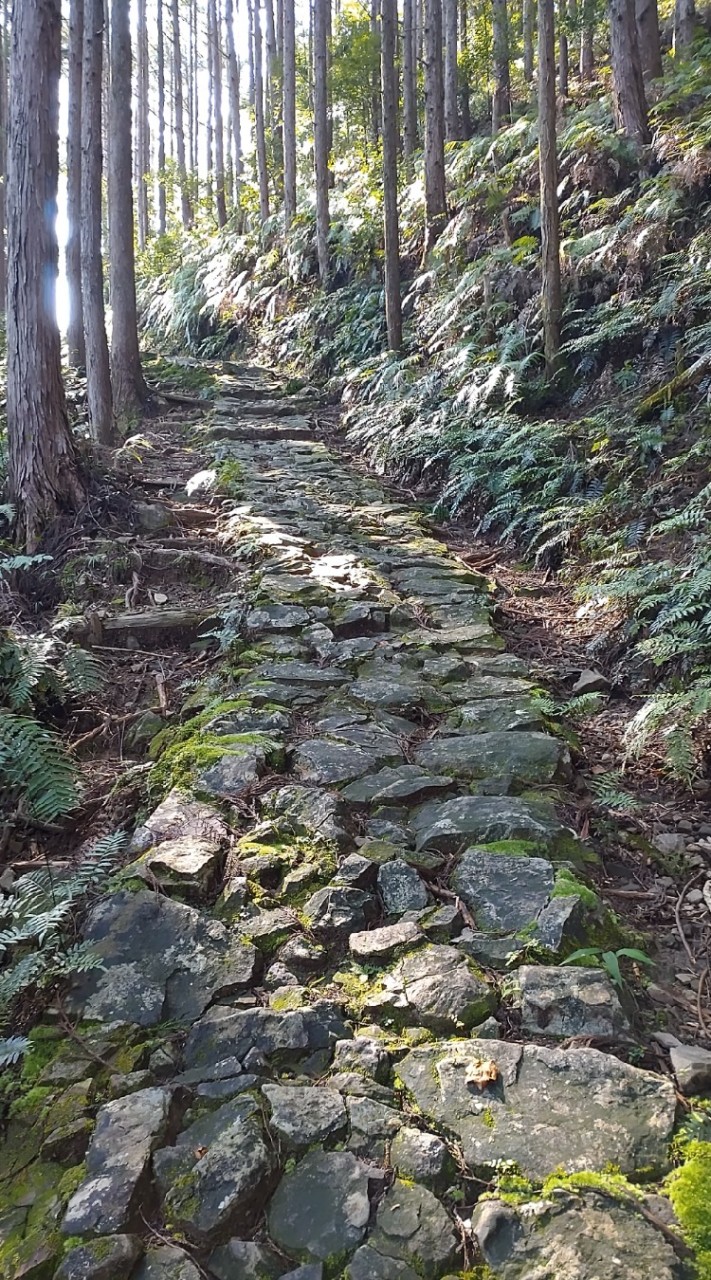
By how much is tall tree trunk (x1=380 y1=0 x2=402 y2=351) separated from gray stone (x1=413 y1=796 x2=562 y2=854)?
10.2 metres

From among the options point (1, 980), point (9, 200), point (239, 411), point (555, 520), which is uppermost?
point (9, 200)

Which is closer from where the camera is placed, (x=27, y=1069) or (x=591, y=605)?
(x=27, y=1069)

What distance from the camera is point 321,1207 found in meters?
1.71

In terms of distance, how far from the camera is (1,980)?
2.28 m

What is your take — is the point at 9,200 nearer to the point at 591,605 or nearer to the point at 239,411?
the point at 591,605

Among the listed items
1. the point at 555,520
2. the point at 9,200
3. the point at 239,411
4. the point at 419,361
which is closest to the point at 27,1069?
the point at 555,520

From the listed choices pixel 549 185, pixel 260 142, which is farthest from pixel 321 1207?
pixel 260 142

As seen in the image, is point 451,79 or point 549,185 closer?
point 549,185

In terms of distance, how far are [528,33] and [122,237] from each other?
41.9 feet

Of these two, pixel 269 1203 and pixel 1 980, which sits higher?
pixel 1 980

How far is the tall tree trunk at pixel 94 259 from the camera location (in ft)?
Answer: 33.1

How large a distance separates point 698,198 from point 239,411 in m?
6.96

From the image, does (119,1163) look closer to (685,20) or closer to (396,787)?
(396,787)

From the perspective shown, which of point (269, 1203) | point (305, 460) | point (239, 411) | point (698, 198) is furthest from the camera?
point (239, 411)
